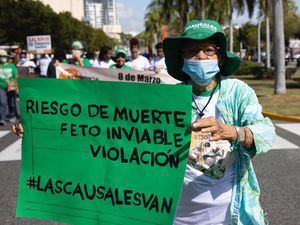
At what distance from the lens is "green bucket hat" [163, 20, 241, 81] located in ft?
7.45

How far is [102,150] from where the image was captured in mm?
2344

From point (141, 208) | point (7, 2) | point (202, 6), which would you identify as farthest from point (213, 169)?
point (7, 2)

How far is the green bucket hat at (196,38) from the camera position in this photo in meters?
2.27

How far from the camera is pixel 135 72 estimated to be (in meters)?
9.16

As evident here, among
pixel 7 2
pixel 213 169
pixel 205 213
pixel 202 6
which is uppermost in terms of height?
pixel 7 2

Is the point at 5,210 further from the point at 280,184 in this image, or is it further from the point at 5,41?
the point at 5,41

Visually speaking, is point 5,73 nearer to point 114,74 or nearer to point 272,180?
point 114,74

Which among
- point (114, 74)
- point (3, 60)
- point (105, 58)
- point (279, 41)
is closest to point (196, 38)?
point (114, 74)

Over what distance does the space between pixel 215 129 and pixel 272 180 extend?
13.7 feet

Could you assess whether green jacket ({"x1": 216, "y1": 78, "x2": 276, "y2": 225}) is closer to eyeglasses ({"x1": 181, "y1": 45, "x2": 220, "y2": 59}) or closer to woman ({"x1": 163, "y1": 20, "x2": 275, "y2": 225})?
woman ({"x1": 163, "y1": 20, "x2": 275, "y2": 225})

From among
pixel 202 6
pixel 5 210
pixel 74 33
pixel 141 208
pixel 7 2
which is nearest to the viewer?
pixel 141 208

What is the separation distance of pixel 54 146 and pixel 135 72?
6.76 meters

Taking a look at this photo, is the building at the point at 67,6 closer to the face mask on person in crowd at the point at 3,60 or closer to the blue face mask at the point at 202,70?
the face mask on person in crowd at the point at 3,60

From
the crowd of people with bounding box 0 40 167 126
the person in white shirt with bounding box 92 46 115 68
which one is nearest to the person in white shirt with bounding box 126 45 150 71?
the crowd of people with bounding box 0 40 167 126
